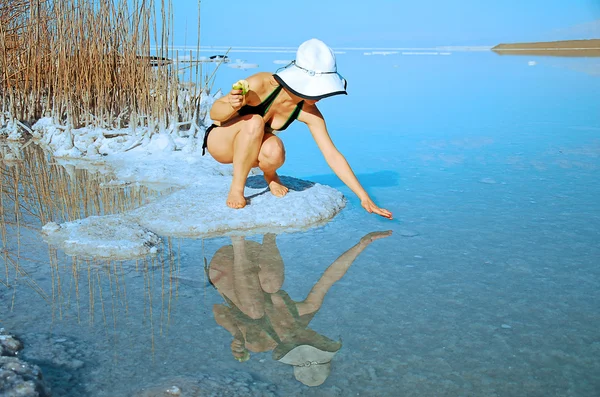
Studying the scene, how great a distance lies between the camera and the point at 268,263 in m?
2.01

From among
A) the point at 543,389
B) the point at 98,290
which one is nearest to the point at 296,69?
the point at 98,290

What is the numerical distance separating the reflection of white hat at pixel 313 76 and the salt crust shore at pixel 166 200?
491 millimetres

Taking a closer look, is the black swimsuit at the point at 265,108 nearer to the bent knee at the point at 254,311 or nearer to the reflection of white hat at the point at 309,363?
the bent knee at the point at 254,311

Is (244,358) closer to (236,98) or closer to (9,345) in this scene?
(9,345)

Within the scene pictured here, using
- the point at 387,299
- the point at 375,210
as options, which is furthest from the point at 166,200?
the point at 387,299

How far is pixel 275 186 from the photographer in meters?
2.66

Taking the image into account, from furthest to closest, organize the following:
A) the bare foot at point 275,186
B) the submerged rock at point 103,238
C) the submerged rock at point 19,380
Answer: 1. the bare foot at point 275,186
2. the submerged rock at point 103,238
3. the submerged rock at point 19,380

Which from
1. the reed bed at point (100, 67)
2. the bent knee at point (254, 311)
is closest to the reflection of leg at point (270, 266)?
the bent knee at point (254, 311)

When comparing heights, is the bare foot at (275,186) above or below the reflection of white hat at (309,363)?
above

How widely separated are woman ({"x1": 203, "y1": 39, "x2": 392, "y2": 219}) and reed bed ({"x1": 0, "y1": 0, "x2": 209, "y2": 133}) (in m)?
1.20

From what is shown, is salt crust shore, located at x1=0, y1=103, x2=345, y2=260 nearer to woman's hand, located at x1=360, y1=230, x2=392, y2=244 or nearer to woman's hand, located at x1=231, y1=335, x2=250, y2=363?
woman's hand, located at x1=360, y1=230, x2=392, y2=244

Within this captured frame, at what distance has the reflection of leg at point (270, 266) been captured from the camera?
1839mm

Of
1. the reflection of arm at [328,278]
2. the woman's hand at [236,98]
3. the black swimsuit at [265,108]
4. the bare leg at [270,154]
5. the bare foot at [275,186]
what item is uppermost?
the woman's hand at [236,98]

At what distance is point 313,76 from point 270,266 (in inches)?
27.8
